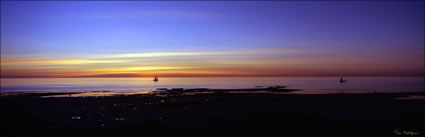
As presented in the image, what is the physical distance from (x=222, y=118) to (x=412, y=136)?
36.1 ft

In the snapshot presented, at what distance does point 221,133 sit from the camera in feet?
53.0

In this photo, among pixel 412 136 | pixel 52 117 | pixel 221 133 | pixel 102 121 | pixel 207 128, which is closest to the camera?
pixel 412 136

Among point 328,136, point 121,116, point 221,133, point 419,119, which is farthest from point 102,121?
point 419,119

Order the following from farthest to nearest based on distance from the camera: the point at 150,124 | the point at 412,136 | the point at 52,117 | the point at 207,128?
1. the point at 52,117
2. the point at 150,124
3. the point at 207,128
4. the point at 412,136

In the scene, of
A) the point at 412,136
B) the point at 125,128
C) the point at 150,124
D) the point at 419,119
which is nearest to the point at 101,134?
the point at 125,128

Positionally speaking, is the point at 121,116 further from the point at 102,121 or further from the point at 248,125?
the point at 248,125

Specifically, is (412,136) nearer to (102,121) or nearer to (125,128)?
(125,128)

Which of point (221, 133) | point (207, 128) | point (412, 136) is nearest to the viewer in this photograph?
point (412, 136)

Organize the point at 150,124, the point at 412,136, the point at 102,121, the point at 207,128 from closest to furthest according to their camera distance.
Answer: the point at 412,136
the point at 207,128
the point at 150,124
the point at 102,121

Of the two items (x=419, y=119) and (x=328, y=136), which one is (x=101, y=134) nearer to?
(x=328, y=136)

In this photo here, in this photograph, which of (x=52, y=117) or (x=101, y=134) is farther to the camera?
(x=52, y=117)

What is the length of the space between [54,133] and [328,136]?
13751mm

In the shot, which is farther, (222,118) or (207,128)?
(222,118)

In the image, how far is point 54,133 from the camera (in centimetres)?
1689
